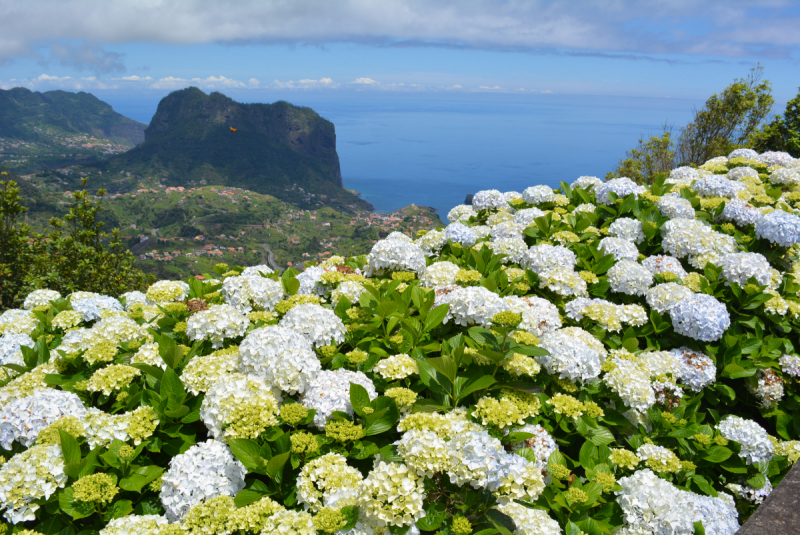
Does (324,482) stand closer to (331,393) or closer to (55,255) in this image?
(331,393)

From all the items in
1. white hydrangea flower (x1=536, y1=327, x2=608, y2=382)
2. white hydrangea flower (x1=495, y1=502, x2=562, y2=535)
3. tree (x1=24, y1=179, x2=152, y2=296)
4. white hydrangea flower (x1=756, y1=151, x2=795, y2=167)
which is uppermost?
white hydrangea flower (x1=756, y1=151, x2=795, y2=167)

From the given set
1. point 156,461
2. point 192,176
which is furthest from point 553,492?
point 192,176

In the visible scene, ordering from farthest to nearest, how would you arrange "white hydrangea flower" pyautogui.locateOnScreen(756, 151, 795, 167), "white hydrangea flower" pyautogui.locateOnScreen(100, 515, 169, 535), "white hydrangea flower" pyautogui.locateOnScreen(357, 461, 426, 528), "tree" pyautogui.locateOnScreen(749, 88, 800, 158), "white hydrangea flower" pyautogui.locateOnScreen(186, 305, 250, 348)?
"tree" pyautogui.locateOnScreen(749, 88, 800, 158) < "white hydrangea flower" pyautogui.locateOnScreen(756, 151, 795, 167) < "white hydrangea flower" pyautogui.locateOnScreen(186, 305, 250, 348) < "white hydrangea flower" pyautogui.locateOnScreen(100, 515, 169, 535) < "white hydrangea flower" pyautogui.locateOnScreen(357, 461, 426, 528)

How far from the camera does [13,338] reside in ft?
12.9

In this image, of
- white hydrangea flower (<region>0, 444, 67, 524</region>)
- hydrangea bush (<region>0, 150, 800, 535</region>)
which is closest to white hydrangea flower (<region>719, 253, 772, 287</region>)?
hydrangea bush (<region>0, 150, 800, 535</region>)

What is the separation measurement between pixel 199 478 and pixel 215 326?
133 cm

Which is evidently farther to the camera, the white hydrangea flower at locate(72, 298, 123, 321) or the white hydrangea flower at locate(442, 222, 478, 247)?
the white hydrangea flower at locate(442, 222, 478, 247)

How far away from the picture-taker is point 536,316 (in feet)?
11.8

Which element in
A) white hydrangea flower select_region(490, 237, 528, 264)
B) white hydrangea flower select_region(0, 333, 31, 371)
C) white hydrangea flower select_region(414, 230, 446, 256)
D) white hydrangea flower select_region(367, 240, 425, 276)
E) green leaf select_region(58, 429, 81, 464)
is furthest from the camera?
white hydrangea flower select_region(414, 230, 446, 256)

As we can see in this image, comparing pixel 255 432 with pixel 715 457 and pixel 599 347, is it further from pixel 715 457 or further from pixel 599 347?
pixel 715 457

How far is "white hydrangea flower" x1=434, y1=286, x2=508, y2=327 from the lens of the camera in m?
3.41

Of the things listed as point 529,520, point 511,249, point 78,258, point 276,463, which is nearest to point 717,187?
point 511,249

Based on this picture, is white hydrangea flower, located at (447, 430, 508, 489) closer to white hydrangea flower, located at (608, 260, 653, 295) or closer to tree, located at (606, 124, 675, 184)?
white hydrangea flower, located at (608, 260, 653, 295)

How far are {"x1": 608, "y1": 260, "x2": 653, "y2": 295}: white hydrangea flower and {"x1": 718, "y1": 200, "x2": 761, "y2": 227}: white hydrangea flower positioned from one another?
242cm
